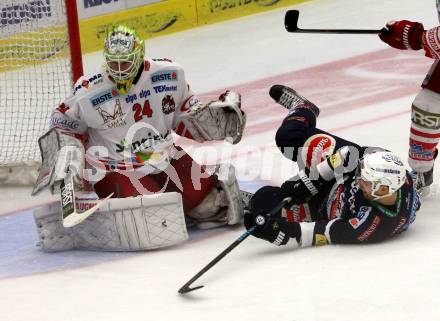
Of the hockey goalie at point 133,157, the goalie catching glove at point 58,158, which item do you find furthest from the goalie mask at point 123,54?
the goalie catching glove at point 58,158

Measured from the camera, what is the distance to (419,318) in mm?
3492

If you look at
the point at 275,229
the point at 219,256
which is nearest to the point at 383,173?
the point at 275,229

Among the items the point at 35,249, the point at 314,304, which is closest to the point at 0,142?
the point at 35,249

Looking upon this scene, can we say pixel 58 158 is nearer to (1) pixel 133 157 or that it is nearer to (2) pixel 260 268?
(1) pixel 133 157

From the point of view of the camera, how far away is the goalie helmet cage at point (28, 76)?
5.59 meters

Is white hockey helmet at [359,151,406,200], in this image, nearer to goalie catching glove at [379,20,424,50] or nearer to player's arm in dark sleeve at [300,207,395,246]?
player's arm in dark sleeve at [300,207,395,246]

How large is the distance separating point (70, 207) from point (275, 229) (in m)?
0.80

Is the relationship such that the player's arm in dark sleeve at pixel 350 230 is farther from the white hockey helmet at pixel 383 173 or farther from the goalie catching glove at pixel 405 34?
the goalie catching glove at pixel 405 34

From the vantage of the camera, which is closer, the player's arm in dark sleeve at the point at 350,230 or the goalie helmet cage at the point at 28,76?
the player's arm in dark sleeve at the point at 350,230

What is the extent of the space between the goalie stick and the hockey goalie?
0.14 ft

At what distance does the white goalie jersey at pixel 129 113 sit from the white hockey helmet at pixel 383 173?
919 millimetres

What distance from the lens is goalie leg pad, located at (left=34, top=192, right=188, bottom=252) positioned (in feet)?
14.4

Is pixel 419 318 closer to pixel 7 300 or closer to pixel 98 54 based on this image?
pixel 7 300

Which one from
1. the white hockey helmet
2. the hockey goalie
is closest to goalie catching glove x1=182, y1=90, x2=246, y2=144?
the hockey goalie
